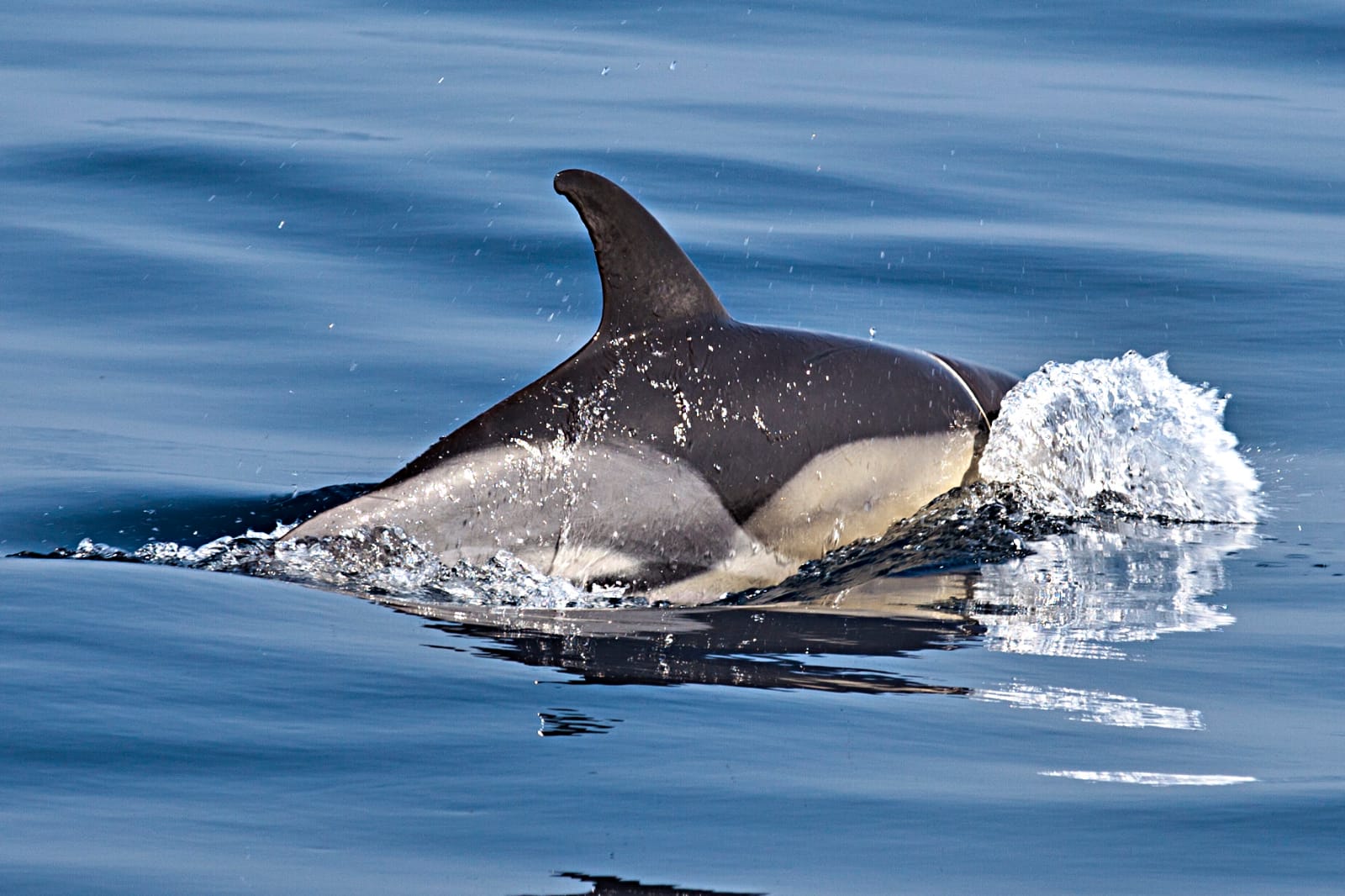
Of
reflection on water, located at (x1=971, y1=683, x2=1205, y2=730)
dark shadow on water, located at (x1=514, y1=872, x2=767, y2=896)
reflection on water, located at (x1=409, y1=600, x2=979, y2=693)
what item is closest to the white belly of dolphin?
reflection on water, located at (x1=409, y1=600, x2=979, y2=693)

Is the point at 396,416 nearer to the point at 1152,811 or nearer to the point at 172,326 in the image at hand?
the point at 172,326

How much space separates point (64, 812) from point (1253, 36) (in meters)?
19.9

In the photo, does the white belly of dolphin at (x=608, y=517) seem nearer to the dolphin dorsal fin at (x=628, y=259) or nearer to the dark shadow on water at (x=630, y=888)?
the dolphin dorsal fin at (x=628, y=259)

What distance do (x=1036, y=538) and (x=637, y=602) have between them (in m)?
1.70

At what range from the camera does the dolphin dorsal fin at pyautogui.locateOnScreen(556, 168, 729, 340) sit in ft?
22.3

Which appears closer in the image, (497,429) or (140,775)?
(140,775)

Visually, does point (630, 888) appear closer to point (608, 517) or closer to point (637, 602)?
point (637, 602)

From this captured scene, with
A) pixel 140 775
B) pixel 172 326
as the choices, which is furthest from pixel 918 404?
pixel 172 326

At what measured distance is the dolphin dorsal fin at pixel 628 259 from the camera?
22.3 feet

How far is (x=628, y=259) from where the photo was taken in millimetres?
6816

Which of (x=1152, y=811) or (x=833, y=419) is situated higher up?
(x=833, y=419)

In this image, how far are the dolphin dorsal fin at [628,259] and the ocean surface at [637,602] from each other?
103 centimetres

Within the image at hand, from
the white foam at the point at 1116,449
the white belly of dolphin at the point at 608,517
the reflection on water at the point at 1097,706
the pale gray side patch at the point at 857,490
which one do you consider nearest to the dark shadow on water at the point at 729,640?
the reflection on water at the point at 1097,706

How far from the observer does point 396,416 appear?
973 centimetres
